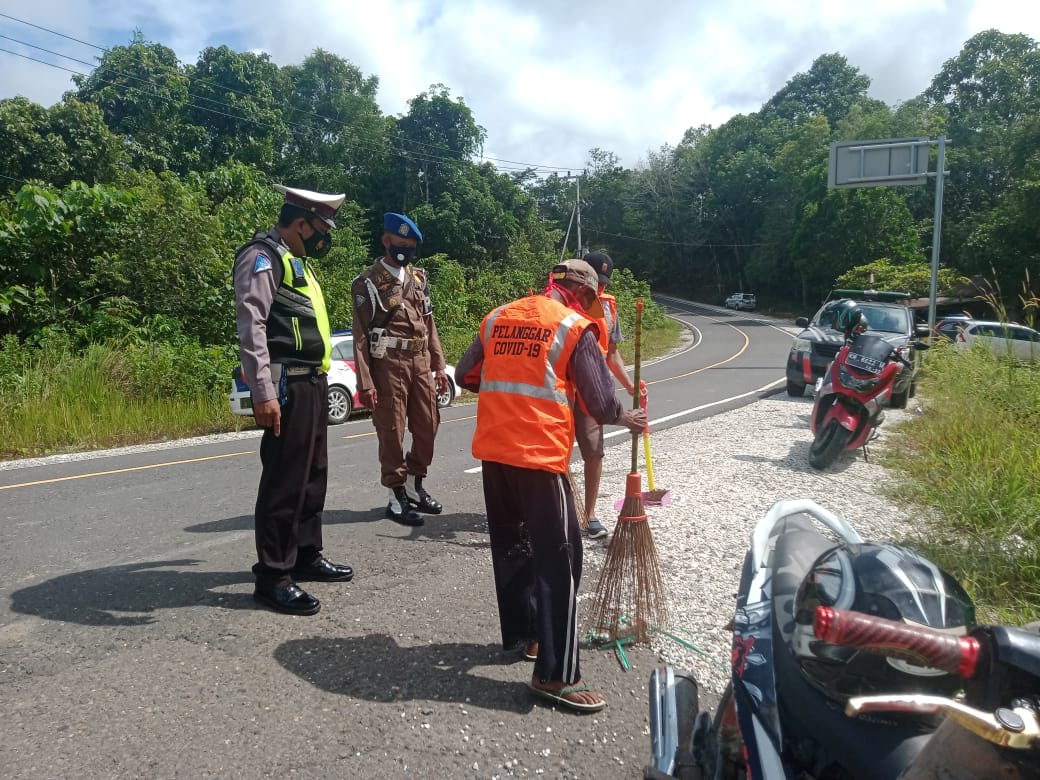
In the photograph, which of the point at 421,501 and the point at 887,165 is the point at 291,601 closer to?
the point at 421,501

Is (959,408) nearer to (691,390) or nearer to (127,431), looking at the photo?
(691,390)

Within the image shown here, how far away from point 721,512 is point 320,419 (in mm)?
3174

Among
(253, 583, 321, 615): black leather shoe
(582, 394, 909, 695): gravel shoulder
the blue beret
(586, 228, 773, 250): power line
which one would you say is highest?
(586, 228, 773, 250): power line

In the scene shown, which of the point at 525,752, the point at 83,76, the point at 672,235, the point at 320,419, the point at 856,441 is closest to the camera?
the point at 525,752

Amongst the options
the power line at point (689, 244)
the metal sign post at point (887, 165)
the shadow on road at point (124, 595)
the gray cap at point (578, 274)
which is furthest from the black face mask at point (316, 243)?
the power line at point (689, 244)

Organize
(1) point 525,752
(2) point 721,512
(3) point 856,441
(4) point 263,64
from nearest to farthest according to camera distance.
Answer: (1) point 525,752
(2) point 721,512
(3) point 856,441
(4) point 263,64

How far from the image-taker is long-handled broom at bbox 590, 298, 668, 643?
3307mm

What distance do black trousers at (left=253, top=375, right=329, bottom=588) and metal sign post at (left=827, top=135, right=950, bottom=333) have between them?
17638mm

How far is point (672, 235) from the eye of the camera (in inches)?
2682

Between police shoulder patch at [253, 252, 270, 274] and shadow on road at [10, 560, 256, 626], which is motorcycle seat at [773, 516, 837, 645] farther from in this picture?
shadow on road at [10, 560, 256, 626]

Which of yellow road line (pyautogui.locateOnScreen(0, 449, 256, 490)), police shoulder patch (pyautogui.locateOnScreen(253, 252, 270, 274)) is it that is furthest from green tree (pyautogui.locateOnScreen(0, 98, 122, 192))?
police shoulder patch (pyautogui.locateOnScreen(253, 252, 270, 274))

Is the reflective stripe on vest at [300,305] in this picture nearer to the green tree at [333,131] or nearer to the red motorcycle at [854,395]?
the red motorcycle at [854,395]

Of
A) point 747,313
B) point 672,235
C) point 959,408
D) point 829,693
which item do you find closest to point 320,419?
point 829,693

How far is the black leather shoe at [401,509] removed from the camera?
17.3 feet
